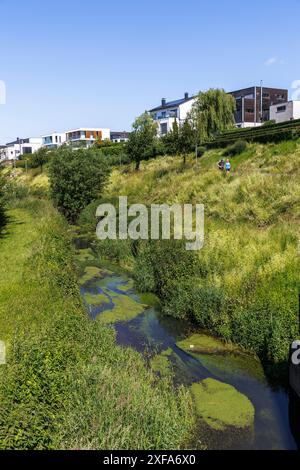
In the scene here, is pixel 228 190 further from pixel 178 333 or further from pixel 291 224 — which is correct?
pixel 178 333

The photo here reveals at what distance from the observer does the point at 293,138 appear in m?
33.7

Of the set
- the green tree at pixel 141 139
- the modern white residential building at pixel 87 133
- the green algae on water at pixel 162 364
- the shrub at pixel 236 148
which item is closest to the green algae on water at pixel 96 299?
the green algae on water at pixel 162 364

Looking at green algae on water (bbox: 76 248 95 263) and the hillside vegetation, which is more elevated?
the hillside vegetation

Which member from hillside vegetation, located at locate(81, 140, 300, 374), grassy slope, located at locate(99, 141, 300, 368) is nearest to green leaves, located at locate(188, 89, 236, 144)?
grassy slope, located at locate(99, 141, 300, 368)

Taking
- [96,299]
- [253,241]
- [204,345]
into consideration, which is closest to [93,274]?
[96,299]

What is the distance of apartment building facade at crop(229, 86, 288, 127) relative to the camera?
8112 cm

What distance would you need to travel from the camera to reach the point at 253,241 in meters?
16.6

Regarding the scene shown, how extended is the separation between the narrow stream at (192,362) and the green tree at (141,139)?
30.4 meters

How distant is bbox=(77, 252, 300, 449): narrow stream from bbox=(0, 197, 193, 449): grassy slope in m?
1.29

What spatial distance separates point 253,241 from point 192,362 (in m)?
6.28

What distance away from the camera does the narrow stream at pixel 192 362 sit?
8.95m

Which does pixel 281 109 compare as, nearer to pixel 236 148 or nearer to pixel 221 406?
pixel 236 148

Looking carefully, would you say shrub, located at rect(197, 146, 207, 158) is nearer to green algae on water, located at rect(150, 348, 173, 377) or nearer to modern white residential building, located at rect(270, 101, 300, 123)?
modern white residential building, located at rect(270, 101, 300, 123)
